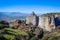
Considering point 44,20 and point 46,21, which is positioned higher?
point 44,20

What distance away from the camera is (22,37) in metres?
12.6

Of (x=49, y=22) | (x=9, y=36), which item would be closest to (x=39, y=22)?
(x=49, y=22)

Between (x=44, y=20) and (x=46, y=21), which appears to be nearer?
(x=46, y=21)

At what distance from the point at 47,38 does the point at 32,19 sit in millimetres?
87438

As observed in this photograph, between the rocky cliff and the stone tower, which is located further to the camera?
the rocky cliff

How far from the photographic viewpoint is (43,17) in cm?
9975

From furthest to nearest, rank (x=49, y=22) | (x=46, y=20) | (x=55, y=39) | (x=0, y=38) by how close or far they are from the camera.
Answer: (x=46, y=20) → (x=49, y=22) → (x=0, y=38) → (x=55, y=39)

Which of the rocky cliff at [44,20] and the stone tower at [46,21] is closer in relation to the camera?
the stone tower at [46,21]

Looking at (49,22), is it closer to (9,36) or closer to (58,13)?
(58,13)

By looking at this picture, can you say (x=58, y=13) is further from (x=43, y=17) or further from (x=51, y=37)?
(x=51, y=37)

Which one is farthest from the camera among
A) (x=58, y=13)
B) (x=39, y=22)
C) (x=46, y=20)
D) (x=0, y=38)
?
(x=58, y=13)

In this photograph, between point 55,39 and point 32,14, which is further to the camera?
point 32,14

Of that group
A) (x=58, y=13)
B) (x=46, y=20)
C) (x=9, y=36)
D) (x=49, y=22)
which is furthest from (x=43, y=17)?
(x=9, y=36)

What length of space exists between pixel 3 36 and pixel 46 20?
83.7 metres
